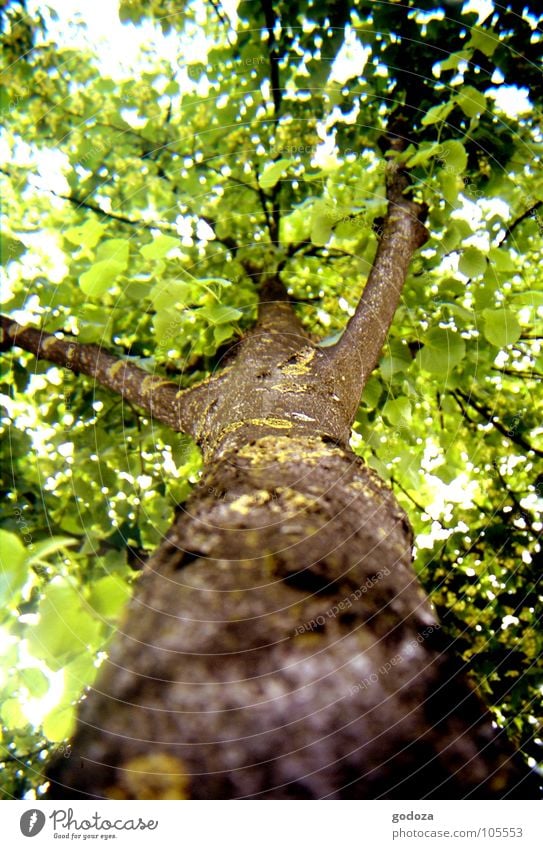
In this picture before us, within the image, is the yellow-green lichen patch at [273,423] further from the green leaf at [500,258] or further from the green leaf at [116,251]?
the green leaf at [500,258]

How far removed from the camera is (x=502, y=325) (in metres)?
2.04

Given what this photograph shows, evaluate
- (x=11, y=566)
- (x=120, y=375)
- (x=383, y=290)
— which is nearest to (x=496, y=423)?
(x=383, y=290)

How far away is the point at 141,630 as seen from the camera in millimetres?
804

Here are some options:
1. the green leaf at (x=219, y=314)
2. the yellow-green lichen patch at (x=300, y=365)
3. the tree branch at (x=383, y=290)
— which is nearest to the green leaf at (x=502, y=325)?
the tree branch at (x=383, y=290)

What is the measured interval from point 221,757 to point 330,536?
420mm

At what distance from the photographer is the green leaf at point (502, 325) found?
203 centimetres

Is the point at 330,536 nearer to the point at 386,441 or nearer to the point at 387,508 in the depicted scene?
the point at 387,508

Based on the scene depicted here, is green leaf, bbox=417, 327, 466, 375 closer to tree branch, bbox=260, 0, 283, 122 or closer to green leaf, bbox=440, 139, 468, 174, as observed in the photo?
green leaf, bbox=440, 139, 468, 174

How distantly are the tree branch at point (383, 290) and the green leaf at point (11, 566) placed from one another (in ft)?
4.08

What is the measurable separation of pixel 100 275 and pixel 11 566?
1.23 meters

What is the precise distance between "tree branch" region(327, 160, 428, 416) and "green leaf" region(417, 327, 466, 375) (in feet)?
0.82

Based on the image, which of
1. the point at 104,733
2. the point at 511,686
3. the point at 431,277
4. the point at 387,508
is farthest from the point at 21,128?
the point at 511,686

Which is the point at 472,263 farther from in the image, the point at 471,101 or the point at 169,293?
the point at 169,293
